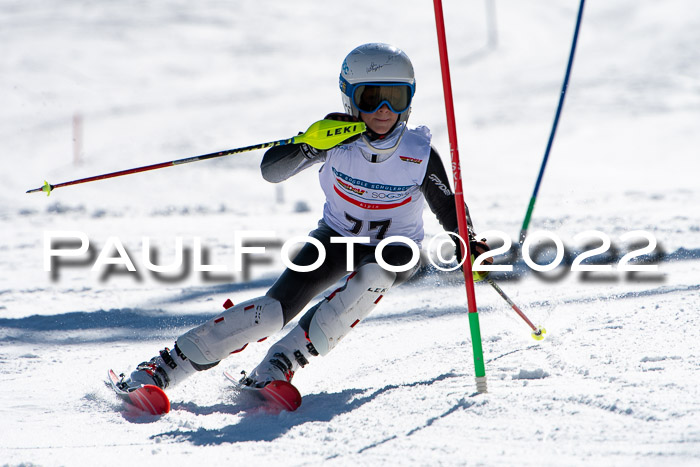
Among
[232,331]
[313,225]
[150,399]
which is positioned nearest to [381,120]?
[232,331]

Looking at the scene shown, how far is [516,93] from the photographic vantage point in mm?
20844

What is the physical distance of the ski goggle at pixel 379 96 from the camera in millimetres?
3611

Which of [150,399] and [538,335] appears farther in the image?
[538,335]

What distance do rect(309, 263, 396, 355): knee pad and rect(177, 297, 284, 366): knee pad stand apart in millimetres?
184

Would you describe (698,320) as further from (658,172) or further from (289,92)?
(289,92)

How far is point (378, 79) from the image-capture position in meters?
3.59

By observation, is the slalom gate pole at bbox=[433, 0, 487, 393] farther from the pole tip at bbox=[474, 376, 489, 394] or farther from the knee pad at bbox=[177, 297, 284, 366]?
the knee pad at bbox=[177, 297, 284, 366]

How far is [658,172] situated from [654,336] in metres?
11.3

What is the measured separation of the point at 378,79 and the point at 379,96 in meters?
0.08

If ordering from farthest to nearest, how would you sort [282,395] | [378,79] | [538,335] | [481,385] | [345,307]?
1. [538,335]
2. [378,79]
3. [345,307]
4. [282,395]
5. [481,385]

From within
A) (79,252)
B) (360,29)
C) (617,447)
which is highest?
(360,29)

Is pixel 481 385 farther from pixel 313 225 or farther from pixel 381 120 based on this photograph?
pixel 313 225

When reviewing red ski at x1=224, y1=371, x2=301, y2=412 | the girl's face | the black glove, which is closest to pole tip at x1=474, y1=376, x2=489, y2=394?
the black glove

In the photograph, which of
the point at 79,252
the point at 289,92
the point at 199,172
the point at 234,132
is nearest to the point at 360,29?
the point at 289,92
